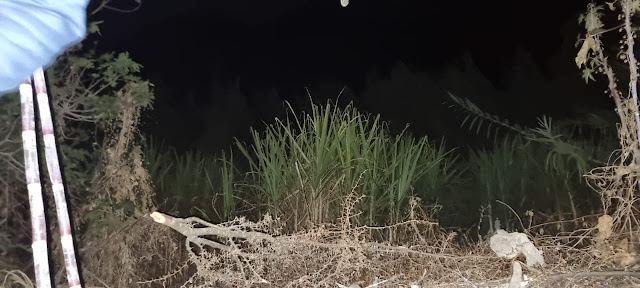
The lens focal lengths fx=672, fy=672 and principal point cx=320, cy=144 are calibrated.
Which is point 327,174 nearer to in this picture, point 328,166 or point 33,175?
point 328,166

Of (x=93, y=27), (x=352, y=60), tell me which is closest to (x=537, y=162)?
(x=352, y=60)

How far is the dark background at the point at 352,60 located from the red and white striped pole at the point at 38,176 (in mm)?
758

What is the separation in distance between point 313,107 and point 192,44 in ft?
1.59

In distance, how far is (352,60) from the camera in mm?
2578

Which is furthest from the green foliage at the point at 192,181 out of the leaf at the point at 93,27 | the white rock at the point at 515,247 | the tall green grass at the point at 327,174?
the white rock at the point at 515,247

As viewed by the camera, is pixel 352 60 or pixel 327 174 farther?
pixel 352 60

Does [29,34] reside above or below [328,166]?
above

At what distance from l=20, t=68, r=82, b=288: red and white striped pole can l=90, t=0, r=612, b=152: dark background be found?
76 centimetres

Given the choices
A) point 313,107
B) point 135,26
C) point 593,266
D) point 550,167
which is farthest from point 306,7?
point 593,266

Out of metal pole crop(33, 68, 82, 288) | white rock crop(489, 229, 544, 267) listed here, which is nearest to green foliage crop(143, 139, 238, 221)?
metal pole crop(33, 68, 82, 288)

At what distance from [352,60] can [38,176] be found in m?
1.35

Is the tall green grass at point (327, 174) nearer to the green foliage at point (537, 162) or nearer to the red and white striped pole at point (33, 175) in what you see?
the green foliage at point (537, 162)

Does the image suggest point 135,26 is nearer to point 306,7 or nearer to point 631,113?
point 306,7

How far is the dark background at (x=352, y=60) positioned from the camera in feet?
7.75
